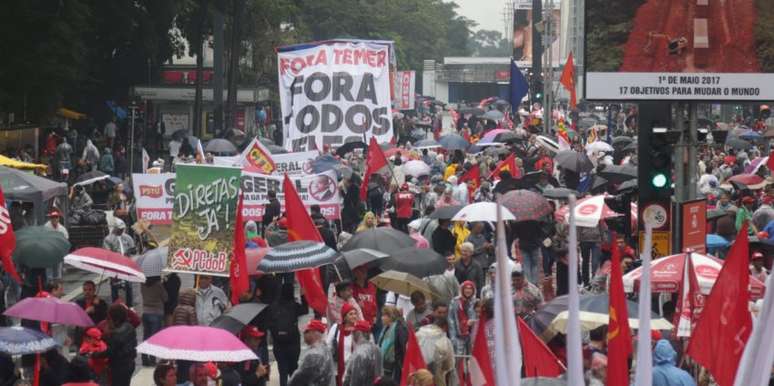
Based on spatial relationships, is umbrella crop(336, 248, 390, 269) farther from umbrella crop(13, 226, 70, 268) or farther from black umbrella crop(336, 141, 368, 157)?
black umbrella crop(336, 141, 368, 157)

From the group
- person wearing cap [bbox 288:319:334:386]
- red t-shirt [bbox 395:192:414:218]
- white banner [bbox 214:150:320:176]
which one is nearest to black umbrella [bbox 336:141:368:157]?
white banner [bbox 214:150:320:176]

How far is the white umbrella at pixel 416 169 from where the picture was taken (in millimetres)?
33438

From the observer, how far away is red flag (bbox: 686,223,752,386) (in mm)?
10172

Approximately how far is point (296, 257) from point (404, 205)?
11041 millimetres

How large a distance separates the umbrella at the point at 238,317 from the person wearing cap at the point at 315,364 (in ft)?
3.83

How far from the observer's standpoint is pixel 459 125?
7131 centimetres

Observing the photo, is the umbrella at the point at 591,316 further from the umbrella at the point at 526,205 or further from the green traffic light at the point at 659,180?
the umbrella at the point at 526,205

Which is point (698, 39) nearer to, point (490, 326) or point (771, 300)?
point (490, 326)

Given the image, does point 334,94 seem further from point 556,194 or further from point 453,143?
point 556,194

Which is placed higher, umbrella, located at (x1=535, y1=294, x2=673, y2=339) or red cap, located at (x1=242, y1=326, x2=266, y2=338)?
umbrella, located at (x1=535, y1=294, x2=673, y2=339)

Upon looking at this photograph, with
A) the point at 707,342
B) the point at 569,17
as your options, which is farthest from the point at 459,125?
the point at 569,17

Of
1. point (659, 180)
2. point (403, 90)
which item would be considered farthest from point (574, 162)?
point (403, 90)

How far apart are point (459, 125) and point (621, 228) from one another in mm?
51795

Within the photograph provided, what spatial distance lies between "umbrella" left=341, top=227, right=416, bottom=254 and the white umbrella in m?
15.0
